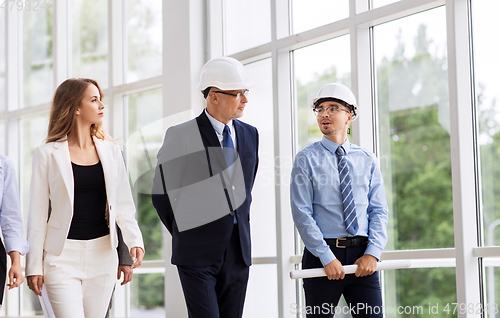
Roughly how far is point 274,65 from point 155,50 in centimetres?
174

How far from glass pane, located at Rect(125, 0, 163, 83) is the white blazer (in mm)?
2782

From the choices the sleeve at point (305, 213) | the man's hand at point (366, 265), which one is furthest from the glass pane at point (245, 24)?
the man's hand at point (366, 265)

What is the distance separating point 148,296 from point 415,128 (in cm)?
315

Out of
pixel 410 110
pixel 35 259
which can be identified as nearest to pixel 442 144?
pixel 410 110

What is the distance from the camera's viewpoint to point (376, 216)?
109 inches

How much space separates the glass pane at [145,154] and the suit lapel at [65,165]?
99.4 inches

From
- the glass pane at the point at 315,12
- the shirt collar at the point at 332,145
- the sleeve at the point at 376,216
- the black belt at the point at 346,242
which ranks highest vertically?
the glass pane at the point at 315,12

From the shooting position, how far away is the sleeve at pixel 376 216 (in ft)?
8.77

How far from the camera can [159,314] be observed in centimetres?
529

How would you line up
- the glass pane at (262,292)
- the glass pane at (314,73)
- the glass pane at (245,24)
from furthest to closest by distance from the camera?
1. the glass pane at (245,24)
2. the glass pane at (262,292)
3. the glass pane at (314,73)

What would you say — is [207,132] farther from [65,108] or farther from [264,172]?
[264,172]

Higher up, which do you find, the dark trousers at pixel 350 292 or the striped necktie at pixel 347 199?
the striped necktie at pixel 347 199

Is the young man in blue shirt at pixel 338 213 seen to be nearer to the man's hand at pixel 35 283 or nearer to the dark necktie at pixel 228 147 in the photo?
the dark necktie at pixel 228 147

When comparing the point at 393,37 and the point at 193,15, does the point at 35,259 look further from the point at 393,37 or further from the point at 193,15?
the point at 193,15
